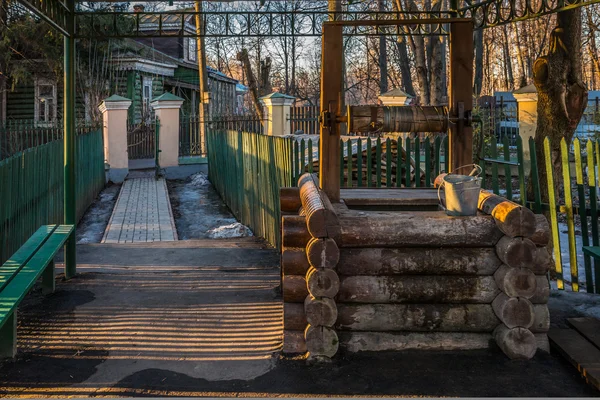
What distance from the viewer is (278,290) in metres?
6.71

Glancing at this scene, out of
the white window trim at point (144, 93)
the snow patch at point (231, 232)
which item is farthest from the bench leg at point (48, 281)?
the white window trim at point (144, 93)

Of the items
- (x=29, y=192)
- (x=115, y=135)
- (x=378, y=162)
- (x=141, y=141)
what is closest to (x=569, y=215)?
(x=378, y=162)

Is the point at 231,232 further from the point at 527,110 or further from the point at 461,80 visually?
the point at 527,110

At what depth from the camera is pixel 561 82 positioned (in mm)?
8062

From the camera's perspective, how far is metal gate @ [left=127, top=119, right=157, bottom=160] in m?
23.3

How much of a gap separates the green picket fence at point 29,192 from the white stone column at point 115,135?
21.0 ft

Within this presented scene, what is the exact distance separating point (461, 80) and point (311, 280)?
2.09m

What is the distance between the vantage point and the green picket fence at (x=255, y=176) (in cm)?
893

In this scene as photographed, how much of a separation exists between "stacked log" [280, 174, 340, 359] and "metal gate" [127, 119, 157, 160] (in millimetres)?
19231

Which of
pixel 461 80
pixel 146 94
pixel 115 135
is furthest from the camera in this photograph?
pixel 146 94

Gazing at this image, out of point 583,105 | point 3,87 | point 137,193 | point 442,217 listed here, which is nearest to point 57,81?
point 3,87

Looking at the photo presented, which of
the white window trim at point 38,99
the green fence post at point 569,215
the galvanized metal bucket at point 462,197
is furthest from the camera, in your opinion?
the white window trim at point 38,99

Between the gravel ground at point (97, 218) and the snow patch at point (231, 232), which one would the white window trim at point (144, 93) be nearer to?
the gravel ground at point (97, 218)

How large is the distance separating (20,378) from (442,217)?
3013 millimetres
